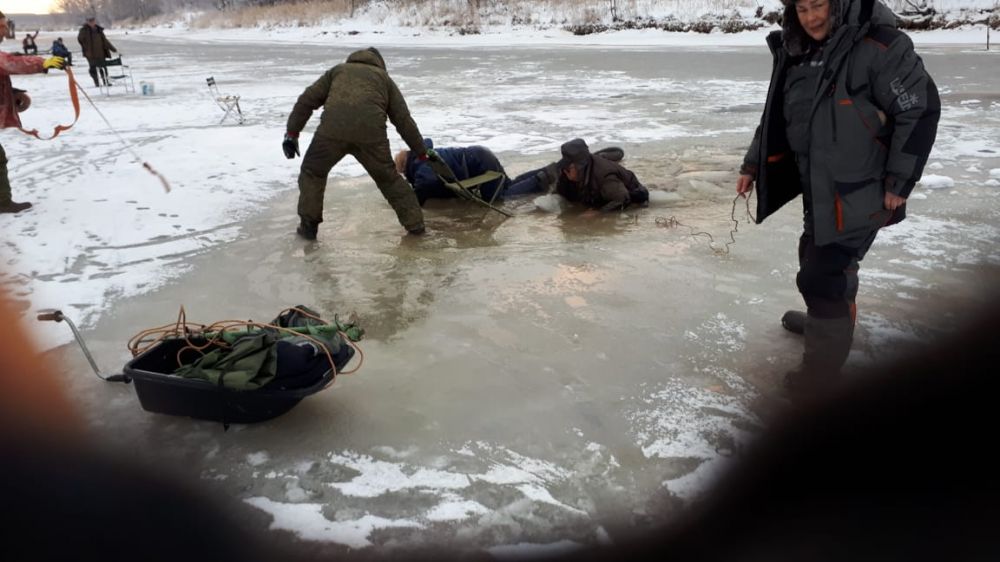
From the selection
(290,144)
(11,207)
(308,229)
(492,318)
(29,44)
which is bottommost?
(492,318)

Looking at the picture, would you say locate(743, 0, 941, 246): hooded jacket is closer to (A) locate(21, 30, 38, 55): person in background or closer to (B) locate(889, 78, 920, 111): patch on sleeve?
(B) locate(889, 78, 920, 111): patch on sleeve

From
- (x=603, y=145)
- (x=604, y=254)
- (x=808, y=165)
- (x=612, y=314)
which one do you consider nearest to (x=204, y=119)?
(x=603, y=145)

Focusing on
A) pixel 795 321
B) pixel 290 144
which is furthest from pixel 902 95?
pixel 290 144

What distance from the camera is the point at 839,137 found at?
2516 millimetres

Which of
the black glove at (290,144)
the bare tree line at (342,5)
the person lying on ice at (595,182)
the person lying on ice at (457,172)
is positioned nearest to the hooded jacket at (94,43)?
the bare tree line at (342,5)

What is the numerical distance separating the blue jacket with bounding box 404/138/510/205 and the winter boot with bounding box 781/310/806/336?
3.21 m

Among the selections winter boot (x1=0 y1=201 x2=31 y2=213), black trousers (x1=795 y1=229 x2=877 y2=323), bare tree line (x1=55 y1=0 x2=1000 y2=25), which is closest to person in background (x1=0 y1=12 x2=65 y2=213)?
winter boot (x1=0 y1=201 x2=31 y2=213)

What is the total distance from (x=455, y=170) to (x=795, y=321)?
11.8 ft

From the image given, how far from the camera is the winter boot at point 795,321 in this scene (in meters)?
3.42

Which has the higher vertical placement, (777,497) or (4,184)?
(4,184)

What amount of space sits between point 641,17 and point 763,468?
28.6 m

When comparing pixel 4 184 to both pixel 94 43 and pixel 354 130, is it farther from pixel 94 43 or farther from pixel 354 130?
pixel 94 43

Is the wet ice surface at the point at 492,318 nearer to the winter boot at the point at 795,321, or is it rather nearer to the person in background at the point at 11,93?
the winter boot at the point at 795,321

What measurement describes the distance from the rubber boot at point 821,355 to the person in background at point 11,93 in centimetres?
537
